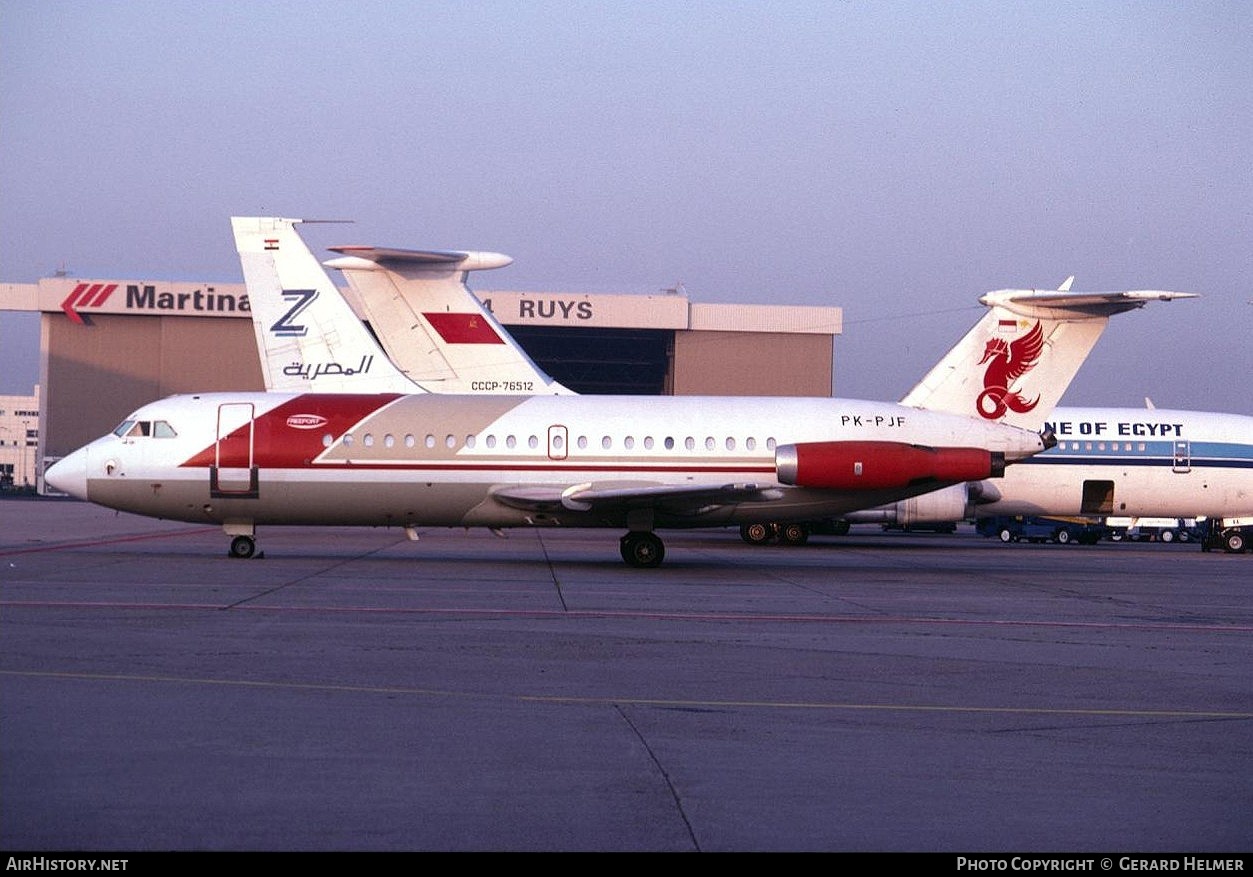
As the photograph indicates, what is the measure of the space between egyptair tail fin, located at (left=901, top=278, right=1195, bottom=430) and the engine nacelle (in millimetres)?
3200

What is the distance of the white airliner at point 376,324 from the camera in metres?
34.0

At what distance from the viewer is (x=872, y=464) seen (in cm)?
2495

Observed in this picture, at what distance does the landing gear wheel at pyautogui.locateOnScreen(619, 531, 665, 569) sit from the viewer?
25.2m

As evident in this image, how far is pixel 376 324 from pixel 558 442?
48.3ft

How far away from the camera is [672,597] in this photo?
62.9 ft

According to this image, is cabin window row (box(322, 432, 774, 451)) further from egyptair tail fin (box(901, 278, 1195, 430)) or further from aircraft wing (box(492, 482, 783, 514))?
egyptair tail fin (box(901, 278, 1195, 430))

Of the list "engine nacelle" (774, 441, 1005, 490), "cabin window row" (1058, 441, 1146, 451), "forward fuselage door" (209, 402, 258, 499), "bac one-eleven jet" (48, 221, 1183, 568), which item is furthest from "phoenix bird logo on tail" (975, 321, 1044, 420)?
"forward fuselage door" (209, 402, 258, 499)

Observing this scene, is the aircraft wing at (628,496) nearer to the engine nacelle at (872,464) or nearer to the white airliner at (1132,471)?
the engine nacelle at (872,464)

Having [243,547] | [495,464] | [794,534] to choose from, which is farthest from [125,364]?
[495,464]

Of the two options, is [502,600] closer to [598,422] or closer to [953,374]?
[598,422]

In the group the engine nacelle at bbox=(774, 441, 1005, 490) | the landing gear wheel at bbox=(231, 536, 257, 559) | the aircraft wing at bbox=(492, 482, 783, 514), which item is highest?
the engine nacelle at bbox=(774, 441, 1005, 490)

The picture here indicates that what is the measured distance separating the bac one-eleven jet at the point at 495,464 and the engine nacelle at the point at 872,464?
0.09 ft

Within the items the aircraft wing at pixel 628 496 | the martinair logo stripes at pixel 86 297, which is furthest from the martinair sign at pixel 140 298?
the aircraft wing at pixel 628 496

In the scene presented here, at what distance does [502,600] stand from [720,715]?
330 inches
